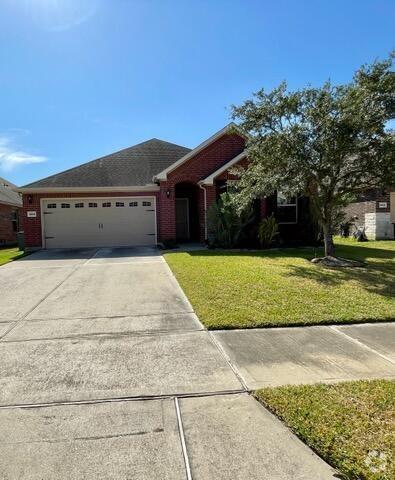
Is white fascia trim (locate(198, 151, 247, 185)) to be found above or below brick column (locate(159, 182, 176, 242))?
above

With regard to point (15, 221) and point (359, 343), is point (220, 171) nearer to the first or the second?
point (359, 343)

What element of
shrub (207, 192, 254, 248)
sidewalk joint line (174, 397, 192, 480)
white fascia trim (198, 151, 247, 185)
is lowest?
sidewalk joint line (174, 397, 192, 480)

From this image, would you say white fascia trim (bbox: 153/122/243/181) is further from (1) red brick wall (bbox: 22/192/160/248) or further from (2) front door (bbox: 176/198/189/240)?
(2) front door (bbox: 176/198/189/240)

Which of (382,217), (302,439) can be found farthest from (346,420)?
(382,217)

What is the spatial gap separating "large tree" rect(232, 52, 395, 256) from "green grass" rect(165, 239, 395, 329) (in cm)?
220

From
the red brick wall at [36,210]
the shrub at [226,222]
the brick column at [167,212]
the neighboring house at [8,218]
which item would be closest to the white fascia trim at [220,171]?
the shrub at [226,222]

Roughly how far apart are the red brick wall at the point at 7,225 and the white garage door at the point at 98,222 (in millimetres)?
8239

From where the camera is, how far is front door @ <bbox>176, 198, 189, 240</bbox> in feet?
63.8

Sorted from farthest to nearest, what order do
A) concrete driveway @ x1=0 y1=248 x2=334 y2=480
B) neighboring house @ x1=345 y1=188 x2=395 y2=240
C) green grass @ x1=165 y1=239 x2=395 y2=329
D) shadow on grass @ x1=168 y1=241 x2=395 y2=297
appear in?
neighboring house @ x1=345 y1=188 x2=395 y2=240
shadow on grass @ x1=168 y1=241 x2=395 y2=297
green grass @ x1=165 y1=239 x2=395 y2=329
concrete driveway @ x1=0 y1=248 x2=334 y2=480

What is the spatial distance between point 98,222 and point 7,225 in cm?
1038

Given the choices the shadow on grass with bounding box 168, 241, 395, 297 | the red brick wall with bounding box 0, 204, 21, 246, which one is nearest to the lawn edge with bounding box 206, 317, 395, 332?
the shadow on grass with bounding box 168, 241, 395, 297

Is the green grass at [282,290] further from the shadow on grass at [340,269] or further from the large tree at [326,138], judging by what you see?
the large tree at [326,138]

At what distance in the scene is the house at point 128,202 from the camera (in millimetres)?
16219

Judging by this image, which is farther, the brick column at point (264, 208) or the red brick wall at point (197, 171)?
the red brick wall at point (197, 171)
